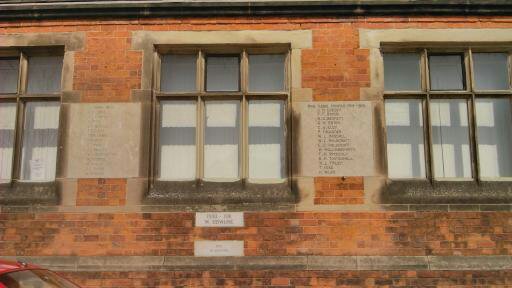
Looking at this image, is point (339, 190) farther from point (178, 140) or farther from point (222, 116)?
point (178, 140)

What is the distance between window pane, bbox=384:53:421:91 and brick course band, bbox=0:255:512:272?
7.53 feet

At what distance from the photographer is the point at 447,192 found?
6.64m

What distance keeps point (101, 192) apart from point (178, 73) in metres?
1.92

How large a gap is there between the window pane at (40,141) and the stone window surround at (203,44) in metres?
1.32

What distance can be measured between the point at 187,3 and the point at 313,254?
12.3 feet

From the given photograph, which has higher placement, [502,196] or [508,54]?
[508,54]

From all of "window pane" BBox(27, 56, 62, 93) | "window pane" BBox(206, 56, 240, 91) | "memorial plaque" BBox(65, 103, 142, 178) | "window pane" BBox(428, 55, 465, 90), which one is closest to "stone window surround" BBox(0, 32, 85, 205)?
"memorial plaque" BBox(65, 103, 142, 178)

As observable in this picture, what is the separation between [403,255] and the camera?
6449 mm

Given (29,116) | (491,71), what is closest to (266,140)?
(491,71)

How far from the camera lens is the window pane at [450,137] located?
6906 mm

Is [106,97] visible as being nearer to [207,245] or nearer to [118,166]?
[118,166]

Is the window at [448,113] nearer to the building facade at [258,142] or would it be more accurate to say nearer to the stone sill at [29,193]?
the building facade at [258,142]

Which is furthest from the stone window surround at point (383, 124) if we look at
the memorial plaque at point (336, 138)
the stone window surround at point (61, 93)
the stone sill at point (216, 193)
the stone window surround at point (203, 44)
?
the stone window surround at point (61, 93)

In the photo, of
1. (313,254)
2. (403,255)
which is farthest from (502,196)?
(313,254)
